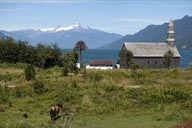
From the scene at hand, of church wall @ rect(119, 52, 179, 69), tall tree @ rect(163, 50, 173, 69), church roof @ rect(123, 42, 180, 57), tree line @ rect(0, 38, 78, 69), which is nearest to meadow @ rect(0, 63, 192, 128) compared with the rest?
tree line @ rect(0, 38, 78, 69)

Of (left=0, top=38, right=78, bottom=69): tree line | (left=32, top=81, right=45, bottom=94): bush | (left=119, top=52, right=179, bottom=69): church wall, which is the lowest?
(left=32, top=81, right=45, bottom=94): bush

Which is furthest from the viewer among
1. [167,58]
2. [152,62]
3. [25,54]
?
[152,62]

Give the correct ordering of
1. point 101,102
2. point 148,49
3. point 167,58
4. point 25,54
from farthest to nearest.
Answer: point 148,49 < point 167,58 < point 25,54 < point 101,102

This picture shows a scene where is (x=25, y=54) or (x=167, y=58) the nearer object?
(x=25, y=54)

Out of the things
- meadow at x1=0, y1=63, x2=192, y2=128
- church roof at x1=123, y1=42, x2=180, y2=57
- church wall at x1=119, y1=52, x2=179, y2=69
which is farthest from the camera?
church roof at x1=123, y1=42, x2=180, y2=57

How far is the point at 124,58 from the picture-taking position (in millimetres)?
98125

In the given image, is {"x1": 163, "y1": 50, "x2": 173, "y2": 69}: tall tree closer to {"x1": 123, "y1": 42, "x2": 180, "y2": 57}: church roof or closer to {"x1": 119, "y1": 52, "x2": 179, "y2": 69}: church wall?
{"x1": 119, "y1": 52, "x2": 179, "y2": 69}: church wall

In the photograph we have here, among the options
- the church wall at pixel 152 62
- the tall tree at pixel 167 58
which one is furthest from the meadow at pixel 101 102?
the church wall at pixel 152 62

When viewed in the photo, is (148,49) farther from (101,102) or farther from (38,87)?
(101,102)

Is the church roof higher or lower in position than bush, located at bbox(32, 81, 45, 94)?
higher

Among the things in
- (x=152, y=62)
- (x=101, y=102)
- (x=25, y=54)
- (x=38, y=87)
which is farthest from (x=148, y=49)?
(x=101, y=102)

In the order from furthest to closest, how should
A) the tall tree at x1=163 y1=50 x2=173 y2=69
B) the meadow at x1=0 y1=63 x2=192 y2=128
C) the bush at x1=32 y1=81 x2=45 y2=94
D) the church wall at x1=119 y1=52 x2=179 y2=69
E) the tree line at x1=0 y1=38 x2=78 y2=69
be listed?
the church wall at x1=119 y1=52 x2=179 y2=69, the tall tree at x1=163 y1=50 x2=173 y2=69, the tree line at x1=0 y1=38 x2=78 y2=69, the bush at x1=32 y1=81 x2=45 y2=94, the meadow at x1=0 y1=63 x2=192 y2=128

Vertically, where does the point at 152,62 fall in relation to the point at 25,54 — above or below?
below

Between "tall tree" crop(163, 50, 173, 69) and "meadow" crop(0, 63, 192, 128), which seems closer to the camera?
"meadow" crop(0, 63, 192, 128)
